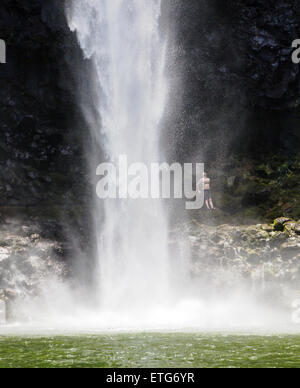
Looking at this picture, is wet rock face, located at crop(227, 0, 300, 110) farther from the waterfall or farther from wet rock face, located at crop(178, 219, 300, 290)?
wet rock face, located at crop(178, 219, 300, 290)

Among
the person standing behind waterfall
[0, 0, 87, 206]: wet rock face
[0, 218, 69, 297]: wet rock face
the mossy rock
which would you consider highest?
[0, 0, 87, 206]: wet rock face

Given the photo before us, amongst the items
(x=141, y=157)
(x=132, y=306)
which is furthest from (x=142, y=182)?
(x=132, y=306)

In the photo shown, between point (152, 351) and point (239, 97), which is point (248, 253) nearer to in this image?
point (239, 97)

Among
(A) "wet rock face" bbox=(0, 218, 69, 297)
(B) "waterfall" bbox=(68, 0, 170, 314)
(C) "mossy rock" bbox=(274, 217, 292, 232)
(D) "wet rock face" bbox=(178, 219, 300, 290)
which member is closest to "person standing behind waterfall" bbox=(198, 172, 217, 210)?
(D) "wet rock face" bbox=(178, 219, 300, 290)

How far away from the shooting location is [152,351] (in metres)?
7.41

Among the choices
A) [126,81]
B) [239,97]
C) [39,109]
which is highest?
[126,81]

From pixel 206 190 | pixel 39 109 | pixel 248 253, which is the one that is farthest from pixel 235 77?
pixel 39 109

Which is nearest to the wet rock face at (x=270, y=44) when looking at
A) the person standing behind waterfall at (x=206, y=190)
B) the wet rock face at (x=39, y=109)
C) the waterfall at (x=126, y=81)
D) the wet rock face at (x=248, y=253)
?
the waterfall at (x=126, y=81)

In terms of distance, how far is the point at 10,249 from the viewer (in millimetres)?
17484

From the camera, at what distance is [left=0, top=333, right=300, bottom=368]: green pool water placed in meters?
6.52

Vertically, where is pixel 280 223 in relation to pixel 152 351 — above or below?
above

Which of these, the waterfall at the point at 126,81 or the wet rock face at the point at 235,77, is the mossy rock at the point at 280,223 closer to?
the waterfall at the point at 126,81

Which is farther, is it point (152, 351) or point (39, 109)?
point (39, 109)

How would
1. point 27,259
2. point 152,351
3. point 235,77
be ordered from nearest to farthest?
point 152,351 → point 27,259 → point 235,77
